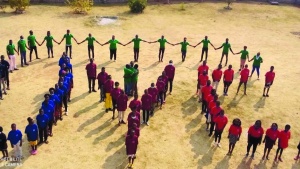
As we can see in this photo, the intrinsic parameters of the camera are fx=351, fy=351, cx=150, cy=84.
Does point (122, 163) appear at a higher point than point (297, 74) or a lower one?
lower

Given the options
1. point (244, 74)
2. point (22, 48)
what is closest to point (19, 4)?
point (22, 48)

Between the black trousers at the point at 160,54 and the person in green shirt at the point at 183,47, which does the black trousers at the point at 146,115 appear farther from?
the person in green shirt at the point at 183,47

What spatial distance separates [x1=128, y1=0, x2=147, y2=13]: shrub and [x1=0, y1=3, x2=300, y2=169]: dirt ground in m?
0.65

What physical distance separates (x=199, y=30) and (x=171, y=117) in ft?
39.2

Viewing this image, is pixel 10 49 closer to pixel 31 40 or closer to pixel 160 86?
pixel 31 40

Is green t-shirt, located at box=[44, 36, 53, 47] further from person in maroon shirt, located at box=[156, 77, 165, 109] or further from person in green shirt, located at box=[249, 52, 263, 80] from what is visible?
person in green shirt, located at box=[249, 52, 263, 80]

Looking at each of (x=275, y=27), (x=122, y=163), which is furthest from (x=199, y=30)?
(x=122, y=163)

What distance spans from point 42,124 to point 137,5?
57.3ft

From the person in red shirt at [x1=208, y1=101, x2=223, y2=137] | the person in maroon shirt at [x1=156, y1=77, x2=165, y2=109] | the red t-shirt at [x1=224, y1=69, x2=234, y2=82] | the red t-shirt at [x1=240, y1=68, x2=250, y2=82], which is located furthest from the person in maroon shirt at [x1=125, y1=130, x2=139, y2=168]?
the red t-shirt at [x1=240, y1=68, x2=250, y2=82]

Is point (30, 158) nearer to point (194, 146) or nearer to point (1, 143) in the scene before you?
point (1, 143)

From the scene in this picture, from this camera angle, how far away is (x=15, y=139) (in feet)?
35.2

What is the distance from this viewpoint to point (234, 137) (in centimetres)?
1172

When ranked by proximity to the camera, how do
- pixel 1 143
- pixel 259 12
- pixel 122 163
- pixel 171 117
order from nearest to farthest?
pixel 1 143 → pixel 122 163 → pixel 171 117 → pixel 259 12

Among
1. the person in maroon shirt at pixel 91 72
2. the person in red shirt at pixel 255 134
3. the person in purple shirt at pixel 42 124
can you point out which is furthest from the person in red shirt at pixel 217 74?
the person in purple shirt at pixel 42 124
